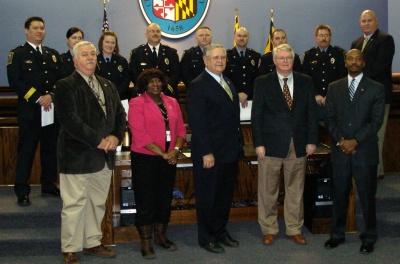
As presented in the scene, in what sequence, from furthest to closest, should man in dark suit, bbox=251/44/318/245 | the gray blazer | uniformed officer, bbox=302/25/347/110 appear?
uniformed officer, bbox=302/25/347/110
man in dark suit, bbox=251/44/318/245
the gray blazer

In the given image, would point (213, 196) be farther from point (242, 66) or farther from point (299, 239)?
point (242, 66)

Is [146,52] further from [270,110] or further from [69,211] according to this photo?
[69,211]

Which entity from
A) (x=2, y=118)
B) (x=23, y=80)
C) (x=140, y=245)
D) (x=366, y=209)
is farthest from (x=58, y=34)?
(x=366, y=209)

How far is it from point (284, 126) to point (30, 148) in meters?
2.18

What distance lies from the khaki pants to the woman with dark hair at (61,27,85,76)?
5.26 feet

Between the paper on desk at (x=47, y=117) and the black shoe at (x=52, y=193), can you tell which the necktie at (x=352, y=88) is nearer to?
the paper on desk at (x=47, y=117)

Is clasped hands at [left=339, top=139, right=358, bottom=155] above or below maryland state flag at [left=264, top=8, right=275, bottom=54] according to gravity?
below

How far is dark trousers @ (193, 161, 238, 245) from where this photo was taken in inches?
170

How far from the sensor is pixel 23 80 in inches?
202

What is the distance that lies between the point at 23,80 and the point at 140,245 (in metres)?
1.74

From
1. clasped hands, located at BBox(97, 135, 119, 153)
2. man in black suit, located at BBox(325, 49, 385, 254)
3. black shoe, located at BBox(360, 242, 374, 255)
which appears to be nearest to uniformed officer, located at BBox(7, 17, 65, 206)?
clasped hands, located at BBox(97, 135, 119, 153)

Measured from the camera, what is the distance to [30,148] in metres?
5.13

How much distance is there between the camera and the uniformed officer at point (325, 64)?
5.75 metres

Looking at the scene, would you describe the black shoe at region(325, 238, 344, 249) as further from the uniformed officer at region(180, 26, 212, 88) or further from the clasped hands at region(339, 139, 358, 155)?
the uniformed officer at region(180, 26, 212, 88)
